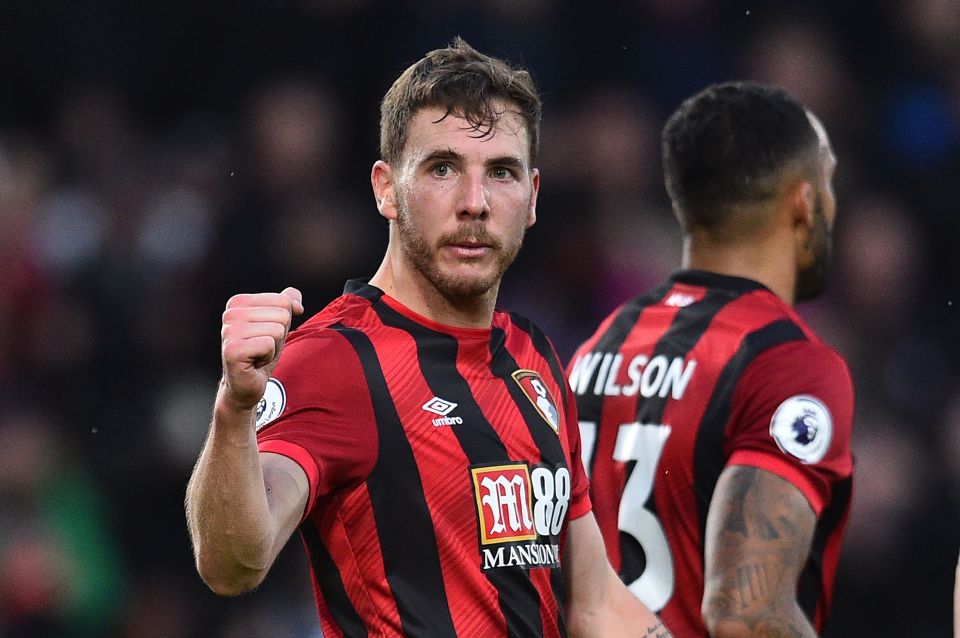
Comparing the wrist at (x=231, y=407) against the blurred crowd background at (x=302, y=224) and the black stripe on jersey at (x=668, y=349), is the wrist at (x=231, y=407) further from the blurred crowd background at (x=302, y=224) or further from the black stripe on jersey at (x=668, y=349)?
the blurred crowd background at (x=302, y=224)

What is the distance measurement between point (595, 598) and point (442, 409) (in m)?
0.64

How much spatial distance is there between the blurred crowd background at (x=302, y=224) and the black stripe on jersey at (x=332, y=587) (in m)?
3.77

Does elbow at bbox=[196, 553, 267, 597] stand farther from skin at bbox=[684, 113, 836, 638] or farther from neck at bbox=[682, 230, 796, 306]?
neck at bbox=[682, 230, 796, 306]

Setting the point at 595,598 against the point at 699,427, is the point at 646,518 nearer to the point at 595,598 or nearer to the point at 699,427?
the point at 699,427

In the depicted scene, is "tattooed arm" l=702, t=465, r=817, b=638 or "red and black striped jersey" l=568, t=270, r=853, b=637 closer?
"tattooed arm" l=702, t=465, r=817, b=638

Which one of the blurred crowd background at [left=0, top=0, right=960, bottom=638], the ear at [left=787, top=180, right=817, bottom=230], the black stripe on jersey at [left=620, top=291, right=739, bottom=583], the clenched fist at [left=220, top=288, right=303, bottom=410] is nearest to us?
the clenched fist at [left=220, top=288, right=303, bottom=410]

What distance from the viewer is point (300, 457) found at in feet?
Result: 9.19

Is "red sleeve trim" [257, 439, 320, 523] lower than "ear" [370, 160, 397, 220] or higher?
lower

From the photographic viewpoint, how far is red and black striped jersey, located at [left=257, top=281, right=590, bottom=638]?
2.94m

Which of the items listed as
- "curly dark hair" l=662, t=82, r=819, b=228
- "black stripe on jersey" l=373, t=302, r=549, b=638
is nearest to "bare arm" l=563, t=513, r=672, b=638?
"black stripe on jersey" l=373, t=302, r=549, b=638

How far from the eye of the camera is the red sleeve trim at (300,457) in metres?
2.79

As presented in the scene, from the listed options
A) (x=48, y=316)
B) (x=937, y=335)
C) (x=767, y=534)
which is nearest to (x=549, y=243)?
(x=937, y=335)

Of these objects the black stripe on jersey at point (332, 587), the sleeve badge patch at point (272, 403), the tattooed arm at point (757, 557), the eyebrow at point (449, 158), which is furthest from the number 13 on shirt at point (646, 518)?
the sleeve badge patch at point (272, 403)

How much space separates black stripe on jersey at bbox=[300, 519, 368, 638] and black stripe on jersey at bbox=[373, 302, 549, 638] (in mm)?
277
